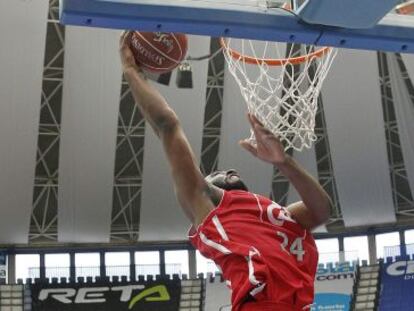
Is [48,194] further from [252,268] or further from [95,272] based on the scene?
[252,268]

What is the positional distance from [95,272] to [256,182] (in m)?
5.27

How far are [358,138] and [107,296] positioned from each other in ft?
23.6

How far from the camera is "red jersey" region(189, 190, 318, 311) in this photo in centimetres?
272

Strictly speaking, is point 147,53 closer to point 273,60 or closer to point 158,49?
point 158,49

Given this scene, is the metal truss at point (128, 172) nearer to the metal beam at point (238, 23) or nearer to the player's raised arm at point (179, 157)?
the metal beam at point (238, 23)

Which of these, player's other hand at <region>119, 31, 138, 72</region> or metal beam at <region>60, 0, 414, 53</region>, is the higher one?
metal beam at <region>60, 0, 414, 53</region>

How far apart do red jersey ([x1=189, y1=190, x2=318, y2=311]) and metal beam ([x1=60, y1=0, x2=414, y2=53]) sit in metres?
1.46

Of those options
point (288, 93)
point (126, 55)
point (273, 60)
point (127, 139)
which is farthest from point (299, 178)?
point (127, 139)

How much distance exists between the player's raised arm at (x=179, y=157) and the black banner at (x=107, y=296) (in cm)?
1647

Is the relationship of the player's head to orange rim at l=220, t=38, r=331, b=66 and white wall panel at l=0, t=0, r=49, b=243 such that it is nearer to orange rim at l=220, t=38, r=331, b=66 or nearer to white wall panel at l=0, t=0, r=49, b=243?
orange rim at l=220, t=38, r=331, b=66

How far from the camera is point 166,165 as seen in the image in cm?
1831

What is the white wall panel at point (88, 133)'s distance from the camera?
51.0ft

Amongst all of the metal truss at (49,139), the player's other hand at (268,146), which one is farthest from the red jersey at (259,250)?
the metal truss at (49,139)

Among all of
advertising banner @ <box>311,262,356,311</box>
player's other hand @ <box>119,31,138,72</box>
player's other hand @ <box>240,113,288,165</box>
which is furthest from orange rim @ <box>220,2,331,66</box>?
advertising banner @ <box>311,262,356,311</box>
